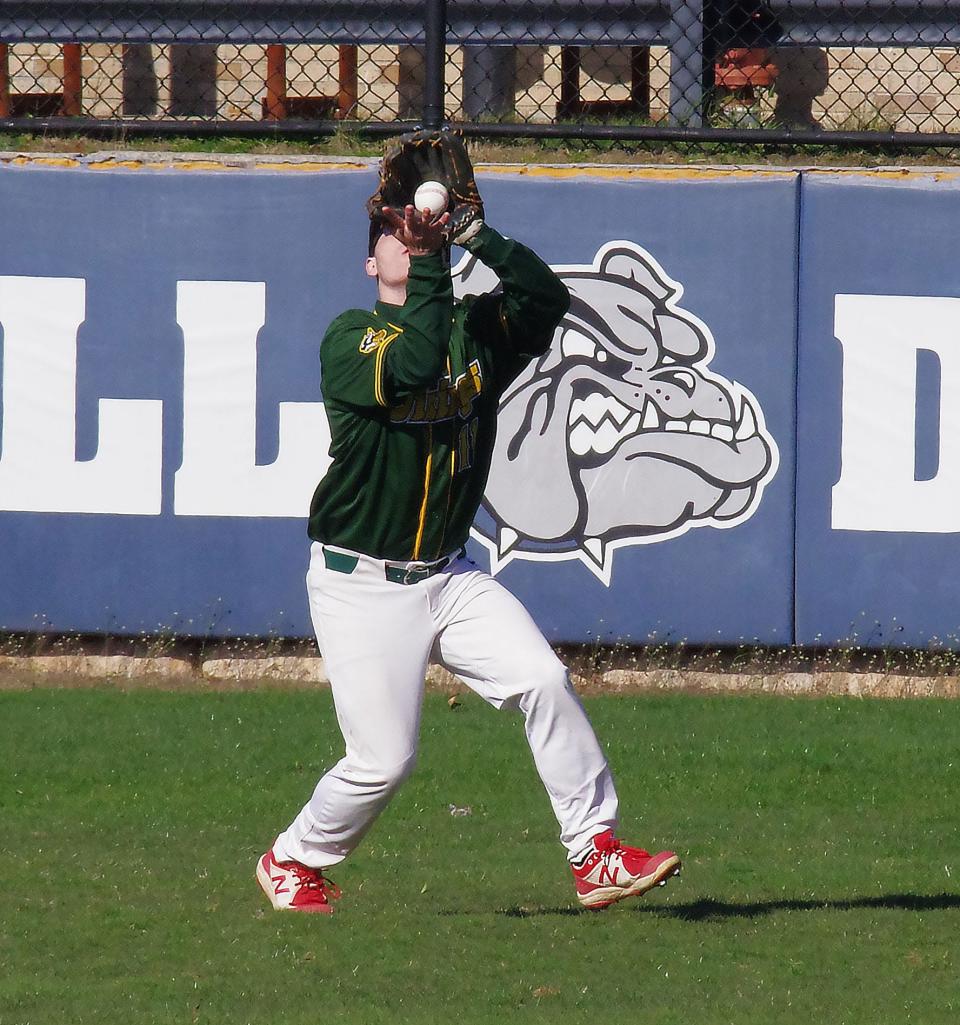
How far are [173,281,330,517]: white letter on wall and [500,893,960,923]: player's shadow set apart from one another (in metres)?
3.64

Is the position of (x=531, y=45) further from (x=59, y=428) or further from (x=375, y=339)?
(x=375, y=339)

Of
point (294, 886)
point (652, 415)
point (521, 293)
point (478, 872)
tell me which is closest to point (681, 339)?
point (652, 415)


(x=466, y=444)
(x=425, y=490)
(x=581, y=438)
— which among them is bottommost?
(x=581, y=438)

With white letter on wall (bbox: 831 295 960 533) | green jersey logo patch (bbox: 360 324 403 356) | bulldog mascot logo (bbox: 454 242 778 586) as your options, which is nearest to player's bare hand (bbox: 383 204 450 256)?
green jersey logo patch (bbox: 360 324 403 356)

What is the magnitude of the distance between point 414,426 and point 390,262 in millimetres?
481

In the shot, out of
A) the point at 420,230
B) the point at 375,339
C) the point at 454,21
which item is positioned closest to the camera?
the point at 420,230

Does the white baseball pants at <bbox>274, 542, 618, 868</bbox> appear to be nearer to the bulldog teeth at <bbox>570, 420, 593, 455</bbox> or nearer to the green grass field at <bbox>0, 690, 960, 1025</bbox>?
the green grass field at <bbox>0, 690, 960, 1025</bbox>

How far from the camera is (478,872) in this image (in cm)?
547

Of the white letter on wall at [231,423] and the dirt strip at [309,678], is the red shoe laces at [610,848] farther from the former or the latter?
the white letter on wall at [231,423]

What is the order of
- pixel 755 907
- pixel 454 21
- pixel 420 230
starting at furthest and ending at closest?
pixel 454 21, pixel 755 907, pixel 420 230

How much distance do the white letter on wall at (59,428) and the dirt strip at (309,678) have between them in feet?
2.55

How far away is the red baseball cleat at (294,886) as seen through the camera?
4844mm

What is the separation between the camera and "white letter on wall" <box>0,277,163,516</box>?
824 centimetres

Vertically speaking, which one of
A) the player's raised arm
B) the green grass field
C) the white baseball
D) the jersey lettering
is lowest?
the green grass field
